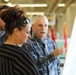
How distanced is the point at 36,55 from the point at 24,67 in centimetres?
70

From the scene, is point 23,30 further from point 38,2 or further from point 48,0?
point 38,2

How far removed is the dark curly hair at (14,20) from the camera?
1.21m

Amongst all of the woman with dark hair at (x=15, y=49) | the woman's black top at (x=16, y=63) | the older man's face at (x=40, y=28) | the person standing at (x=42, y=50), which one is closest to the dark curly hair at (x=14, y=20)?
the woman with dark hair at (x=15, y=49)

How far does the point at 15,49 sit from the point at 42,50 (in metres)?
0.74

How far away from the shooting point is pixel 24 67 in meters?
1.13

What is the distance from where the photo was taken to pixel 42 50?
6.19 feet

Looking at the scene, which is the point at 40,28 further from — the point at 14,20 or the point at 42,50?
the point at 14,20

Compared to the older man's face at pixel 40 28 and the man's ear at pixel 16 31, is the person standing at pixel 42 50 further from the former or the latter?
the man's ear at pixel 16 31

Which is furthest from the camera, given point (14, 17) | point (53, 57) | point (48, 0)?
point (48, 0)

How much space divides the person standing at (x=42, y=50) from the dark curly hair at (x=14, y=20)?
0.58m

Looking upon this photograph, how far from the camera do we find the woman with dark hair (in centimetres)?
113

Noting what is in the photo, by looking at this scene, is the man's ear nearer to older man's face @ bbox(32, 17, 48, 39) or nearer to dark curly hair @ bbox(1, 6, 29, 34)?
dark curly hair @ bbox(1, 6, 29, 34)

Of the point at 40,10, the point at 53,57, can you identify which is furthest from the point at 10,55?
the point at 40,10

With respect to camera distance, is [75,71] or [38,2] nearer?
[75,71]
